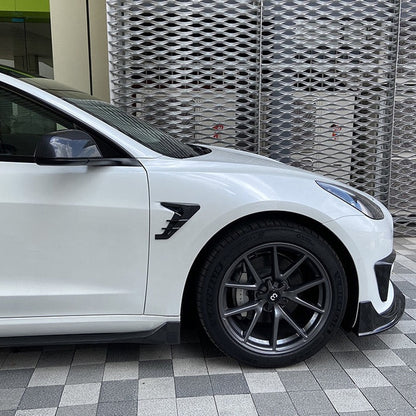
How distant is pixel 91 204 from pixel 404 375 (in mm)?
2034

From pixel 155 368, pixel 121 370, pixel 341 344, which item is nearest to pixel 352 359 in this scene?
pixel 341 344

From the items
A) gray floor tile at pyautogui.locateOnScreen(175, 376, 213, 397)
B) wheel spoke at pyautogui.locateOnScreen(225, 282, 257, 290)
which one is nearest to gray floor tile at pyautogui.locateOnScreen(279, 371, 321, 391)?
gray floor tile at pyautogui.locateOnScreen(175, 376, 213, 397)

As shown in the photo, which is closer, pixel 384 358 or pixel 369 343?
pixel 384 358

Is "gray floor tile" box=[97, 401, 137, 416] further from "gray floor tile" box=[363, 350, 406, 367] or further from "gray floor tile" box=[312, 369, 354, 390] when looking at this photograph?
"gray floor tile" box=[363, 350, 406, 367]

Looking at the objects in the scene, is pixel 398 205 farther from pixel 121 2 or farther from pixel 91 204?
pixel 91 204

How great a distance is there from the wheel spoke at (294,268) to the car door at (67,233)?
0.80m

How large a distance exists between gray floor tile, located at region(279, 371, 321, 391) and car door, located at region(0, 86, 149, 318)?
0.95 metres

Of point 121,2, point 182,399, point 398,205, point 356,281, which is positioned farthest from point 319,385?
point 121,2

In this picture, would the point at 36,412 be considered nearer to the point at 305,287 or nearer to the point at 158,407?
the point at 158,407

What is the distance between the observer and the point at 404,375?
8.36ft

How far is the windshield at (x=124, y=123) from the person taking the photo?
8.07 ft

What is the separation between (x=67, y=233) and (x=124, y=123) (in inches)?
31.6

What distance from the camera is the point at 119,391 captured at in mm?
2371

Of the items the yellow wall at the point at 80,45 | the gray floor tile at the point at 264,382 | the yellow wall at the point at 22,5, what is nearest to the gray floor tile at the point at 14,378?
the gray floor tile at the point at 264,382
